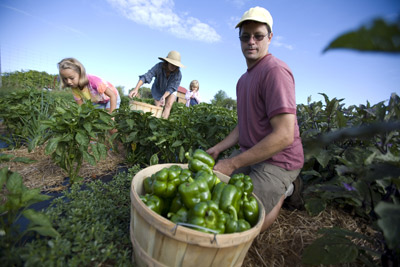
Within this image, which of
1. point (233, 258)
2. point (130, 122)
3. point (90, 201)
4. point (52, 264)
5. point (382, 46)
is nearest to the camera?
point (382, 46)

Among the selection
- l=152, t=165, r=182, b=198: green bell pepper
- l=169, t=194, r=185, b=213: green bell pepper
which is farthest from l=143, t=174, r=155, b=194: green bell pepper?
l=169, t=194, r=185, b=213: green bell pepper

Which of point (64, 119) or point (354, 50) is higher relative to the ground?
point (354, 50)

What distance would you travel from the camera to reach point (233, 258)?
5.26ft

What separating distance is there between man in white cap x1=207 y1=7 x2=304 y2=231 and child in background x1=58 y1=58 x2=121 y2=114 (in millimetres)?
2704

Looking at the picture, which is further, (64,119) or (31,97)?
(31,97)

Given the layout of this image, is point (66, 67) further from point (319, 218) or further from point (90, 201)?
point (319, 218)

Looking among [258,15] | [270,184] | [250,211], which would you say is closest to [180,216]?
[250,211]

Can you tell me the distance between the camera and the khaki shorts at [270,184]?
2352 mm

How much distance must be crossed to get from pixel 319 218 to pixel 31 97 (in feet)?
18.0

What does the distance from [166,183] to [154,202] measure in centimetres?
18

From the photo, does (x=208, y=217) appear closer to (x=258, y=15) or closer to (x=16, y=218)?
(x=16, y=218)

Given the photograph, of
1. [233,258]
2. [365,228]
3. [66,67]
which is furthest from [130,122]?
[365,228]

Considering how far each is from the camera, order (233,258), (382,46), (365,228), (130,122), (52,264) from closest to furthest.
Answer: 1. (382,46)
2. (52,264)
3. (233,258)
4. (365,228)
5. (130,122)

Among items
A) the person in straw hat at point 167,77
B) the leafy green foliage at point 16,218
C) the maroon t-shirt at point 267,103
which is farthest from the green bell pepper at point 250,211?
the person in straw hat at point 167,77
